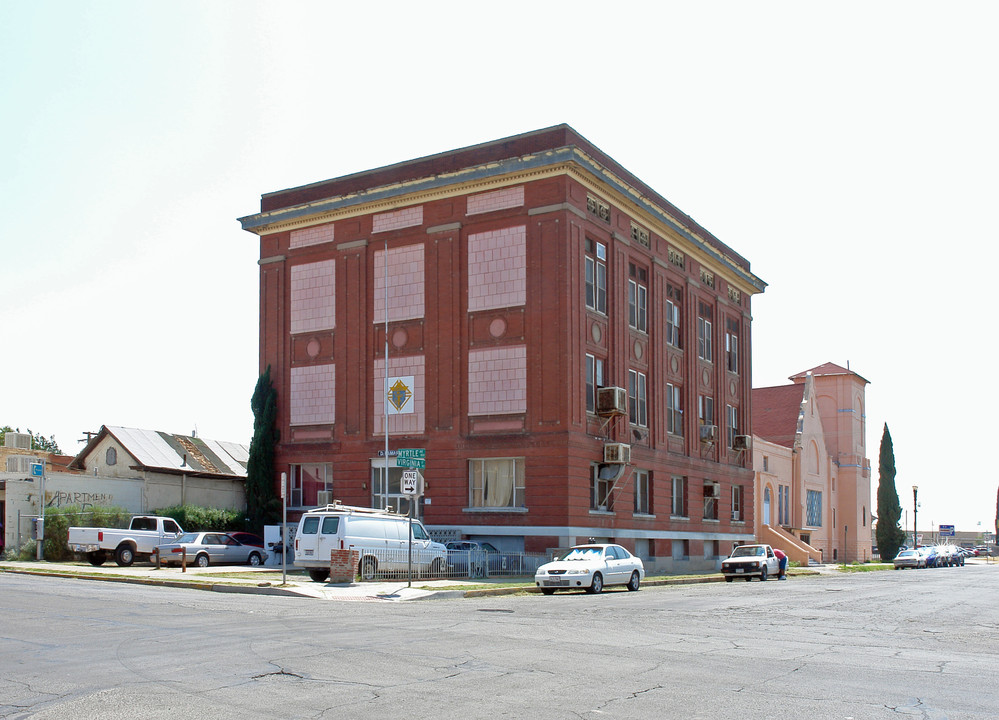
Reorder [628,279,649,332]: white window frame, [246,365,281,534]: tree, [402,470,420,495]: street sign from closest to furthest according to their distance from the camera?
[402,470,420,495]: street sign
[246,365,281,534]: tree
[628,279,649,332]: white window frame

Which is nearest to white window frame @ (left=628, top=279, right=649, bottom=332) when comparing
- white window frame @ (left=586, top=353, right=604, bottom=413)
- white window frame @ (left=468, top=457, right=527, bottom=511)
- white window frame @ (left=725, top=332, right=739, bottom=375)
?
white window frame @ (left=586, top=353, right=604, bottom=413)

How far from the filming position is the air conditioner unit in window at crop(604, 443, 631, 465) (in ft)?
126

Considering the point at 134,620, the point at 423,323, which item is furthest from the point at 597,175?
the point at 134,620

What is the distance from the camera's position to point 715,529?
50250 mm

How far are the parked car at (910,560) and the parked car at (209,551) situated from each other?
1891 inches

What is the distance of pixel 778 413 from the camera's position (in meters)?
75.7

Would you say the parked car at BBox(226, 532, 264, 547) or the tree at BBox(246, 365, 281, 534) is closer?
the parked car at BBox(226, 532, 264, 547)

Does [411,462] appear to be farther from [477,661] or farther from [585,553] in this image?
[477,661]

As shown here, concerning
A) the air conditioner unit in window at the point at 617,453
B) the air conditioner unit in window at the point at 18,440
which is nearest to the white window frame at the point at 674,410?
the air conditioner unit in window at the point at 617,453

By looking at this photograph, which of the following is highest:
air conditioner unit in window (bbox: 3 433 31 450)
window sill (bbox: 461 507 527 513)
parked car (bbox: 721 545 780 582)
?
air conditioner unit in window (bbox: 3 433 31 450)

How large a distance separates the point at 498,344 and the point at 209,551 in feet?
43.1

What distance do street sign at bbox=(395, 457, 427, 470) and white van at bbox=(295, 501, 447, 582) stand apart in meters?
6.52

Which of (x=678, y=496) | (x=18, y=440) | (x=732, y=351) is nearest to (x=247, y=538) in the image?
(x=678, y=496)

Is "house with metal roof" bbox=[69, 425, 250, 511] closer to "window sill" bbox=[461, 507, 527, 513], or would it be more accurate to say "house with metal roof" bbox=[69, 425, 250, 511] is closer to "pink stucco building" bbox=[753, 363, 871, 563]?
"window sill" bbox=[461, 507, 527, 513]
